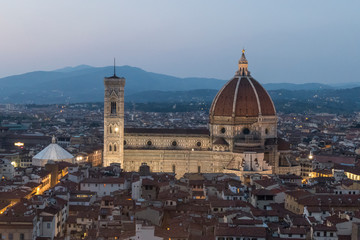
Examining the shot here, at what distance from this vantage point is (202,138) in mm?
67312

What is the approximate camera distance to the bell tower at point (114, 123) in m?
66.6

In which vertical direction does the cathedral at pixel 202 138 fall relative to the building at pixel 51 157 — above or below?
above

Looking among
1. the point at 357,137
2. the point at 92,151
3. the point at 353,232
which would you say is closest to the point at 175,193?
the point at 353,232

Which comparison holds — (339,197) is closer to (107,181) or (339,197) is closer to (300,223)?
(300,223)

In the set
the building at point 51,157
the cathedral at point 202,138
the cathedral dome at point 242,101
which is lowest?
the building at point 51,157

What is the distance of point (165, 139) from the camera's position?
6725 centimetres

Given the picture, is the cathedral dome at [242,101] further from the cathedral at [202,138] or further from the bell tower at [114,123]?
the bell tower at [114,123]

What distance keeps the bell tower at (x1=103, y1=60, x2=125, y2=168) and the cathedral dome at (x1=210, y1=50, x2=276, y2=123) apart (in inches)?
368

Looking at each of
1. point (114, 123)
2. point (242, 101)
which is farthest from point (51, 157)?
point (242, 101)

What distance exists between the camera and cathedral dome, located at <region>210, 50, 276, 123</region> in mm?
67250

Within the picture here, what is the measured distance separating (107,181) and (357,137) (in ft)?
282

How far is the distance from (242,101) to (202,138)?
17.8ft

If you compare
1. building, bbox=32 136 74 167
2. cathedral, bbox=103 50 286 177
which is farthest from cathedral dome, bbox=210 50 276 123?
building, bbox=32 136 74 167

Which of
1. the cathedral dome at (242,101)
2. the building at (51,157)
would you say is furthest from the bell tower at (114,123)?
the cathedral dome at (242,101)
